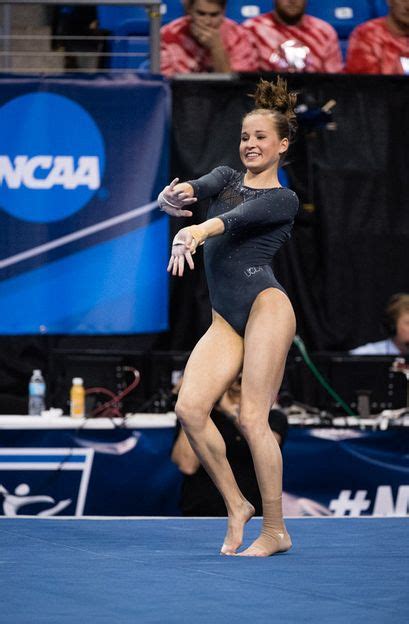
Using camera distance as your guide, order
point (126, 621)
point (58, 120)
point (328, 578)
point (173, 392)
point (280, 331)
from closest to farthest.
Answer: point (126, 621)
point (328, 578)
point (280, 331)
point (173, 392)
point (58, 120)

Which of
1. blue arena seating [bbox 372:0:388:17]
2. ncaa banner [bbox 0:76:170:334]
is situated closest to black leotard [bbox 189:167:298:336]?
ncaa banner [bbox 0:76:170:334]

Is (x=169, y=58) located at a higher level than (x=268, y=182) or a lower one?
higher

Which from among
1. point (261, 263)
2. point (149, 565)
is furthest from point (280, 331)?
point (149, 565)

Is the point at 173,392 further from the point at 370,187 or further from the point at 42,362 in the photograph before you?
the point at 370,187

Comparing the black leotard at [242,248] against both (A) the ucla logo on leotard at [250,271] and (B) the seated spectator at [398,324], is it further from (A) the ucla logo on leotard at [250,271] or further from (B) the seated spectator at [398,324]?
(B) the seated spectator at [398,324]

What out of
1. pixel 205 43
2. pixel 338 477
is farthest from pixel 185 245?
pixel 205 43

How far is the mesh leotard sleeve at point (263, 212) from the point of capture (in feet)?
12.8

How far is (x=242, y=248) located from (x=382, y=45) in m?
4.28

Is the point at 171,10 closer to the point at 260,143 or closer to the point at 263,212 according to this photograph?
the point at 260,143

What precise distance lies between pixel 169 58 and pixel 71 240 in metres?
1.42

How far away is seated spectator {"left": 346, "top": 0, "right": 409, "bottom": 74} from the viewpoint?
7898mm

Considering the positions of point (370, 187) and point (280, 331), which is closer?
point (280, 331)

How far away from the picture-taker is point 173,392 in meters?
6.55

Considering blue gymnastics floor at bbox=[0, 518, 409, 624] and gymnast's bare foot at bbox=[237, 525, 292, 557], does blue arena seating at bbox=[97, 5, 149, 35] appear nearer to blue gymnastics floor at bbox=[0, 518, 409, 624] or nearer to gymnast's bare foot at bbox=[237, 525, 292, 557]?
blue gymnastics floor at bbox=[0, 518, 409, 624]
